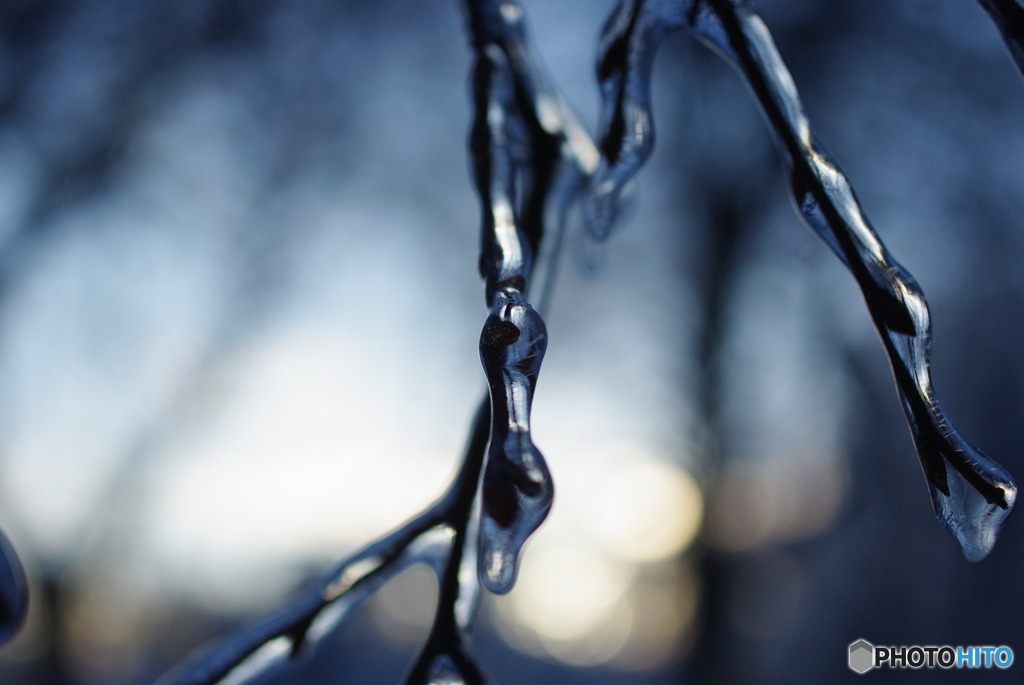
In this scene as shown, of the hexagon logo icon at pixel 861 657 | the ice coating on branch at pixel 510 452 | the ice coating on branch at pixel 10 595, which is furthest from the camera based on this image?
the hexagon logo icon at pixel 861 657

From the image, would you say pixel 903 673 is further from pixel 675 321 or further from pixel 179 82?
pixel 179 82

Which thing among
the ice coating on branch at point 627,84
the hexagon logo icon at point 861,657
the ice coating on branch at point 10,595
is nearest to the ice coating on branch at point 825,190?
the ice coating on branch at point 627,84

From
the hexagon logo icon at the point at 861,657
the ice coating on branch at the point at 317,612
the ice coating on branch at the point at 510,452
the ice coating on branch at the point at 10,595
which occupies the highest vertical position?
the ice coating on branch at the point at 510,452

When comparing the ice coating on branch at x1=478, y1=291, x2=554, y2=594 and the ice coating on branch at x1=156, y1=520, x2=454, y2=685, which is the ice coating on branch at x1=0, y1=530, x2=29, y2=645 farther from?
the ice coating on branch at x1=478, y1=291, x2=554, y2=594

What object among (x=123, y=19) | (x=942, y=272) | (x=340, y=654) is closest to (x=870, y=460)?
(x=942, y=272)

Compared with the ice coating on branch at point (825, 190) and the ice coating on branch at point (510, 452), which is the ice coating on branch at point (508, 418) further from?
the ice coating on branch at point (825, 190)

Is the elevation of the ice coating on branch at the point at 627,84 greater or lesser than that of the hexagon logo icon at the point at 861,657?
greater
